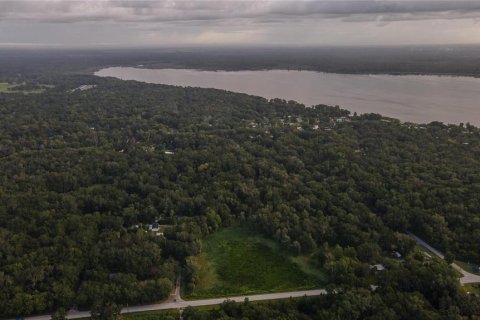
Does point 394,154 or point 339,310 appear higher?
point 394,154

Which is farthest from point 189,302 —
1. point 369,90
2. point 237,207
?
point 369,90

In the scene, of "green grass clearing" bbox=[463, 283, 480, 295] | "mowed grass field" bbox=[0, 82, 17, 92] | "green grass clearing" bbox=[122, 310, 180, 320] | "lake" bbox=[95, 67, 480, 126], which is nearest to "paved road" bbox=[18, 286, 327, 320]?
"green grass clearing" bbox=[122, 310, 180, 320]

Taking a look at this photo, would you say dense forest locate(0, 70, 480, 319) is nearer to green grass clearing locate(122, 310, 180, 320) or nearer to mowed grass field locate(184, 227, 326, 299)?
green grass clearing locate(122, 310, 180, 320)

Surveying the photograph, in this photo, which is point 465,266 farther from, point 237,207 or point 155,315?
point 155,315

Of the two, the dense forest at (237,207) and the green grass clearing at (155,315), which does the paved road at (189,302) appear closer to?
the green grass clearing at (155,315)

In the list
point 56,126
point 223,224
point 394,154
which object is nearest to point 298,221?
point 223,224

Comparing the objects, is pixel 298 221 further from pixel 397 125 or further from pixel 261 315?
pixel 397 125

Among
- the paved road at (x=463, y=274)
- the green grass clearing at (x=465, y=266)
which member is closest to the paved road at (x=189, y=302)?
the paved road at (x=463, y=274)
